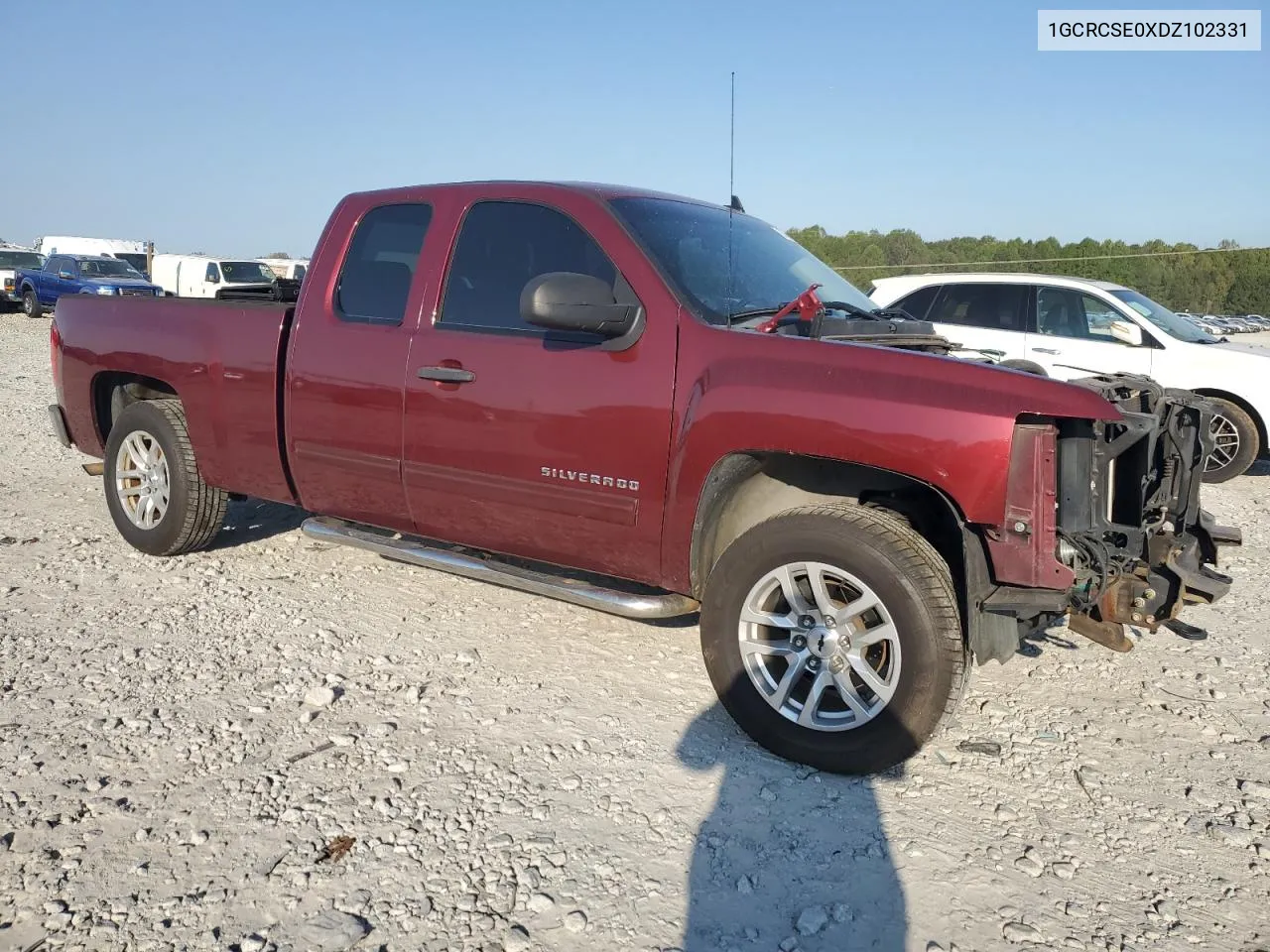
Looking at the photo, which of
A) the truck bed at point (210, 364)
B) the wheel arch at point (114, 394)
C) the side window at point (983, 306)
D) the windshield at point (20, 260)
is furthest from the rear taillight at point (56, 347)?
the windshield at point (20, 260)

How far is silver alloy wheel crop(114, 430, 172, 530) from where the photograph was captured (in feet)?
17.0

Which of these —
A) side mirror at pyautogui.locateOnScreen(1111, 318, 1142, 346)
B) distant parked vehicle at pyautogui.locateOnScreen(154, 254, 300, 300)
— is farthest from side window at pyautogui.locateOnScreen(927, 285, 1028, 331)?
distant parked vehicle at pyautogui.locateOnScreen(154, 254, 300, 300)

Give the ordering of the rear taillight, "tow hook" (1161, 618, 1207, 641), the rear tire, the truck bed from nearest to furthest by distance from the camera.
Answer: "tow hook" (1161, 618, 1207, 641) → the truck bed → the rear taillight → the rear tire

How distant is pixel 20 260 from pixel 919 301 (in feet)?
91.4

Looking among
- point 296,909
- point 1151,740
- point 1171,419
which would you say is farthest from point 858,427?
point 296,909

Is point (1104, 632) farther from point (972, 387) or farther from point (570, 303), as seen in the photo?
point (570, 303)

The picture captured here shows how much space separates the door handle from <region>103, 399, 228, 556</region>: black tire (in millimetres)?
1767

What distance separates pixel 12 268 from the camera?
27250mm

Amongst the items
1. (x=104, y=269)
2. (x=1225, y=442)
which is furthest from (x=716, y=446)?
(x=104, y=269)

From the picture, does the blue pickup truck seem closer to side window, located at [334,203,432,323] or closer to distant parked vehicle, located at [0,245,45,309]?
distant parked vehicle, located at [0,245,45,309]

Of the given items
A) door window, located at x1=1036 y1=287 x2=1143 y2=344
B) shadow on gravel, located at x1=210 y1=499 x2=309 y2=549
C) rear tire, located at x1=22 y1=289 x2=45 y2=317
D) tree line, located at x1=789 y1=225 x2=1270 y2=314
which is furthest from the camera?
tree line, located at x1=789 y1=225 x2=1270 y2=314

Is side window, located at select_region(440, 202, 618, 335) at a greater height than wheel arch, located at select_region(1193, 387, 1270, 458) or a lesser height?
greater

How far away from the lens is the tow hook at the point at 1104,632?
3125 mm

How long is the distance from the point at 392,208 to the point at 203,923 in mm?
3063
